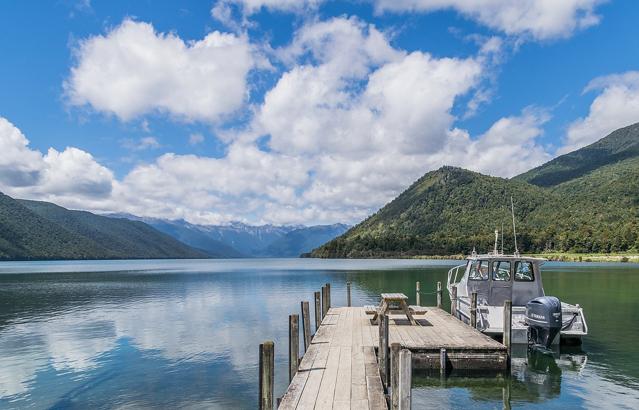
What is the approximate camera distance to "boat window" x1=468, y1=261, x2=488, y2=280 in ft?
79.1

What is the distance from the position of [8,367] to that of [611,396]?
25734 millimetres

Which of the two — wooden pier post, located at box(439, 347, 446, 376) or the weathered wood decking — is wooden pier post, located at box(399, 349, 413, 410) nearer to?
the weathered wood decking

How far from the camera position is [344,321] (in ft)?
78.3

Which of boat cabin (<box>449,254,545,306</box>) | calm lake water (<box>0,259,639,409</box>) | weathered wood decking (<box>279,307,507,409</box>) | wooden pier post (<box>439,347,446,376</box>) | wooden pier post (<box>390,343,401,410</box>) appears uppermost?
boat cabin (<box>449,254,545,306</box>)

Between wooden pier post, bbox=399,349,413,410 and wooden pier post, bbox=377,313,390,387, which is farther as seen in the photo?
wooden pier post, bbox=377,313,390,387

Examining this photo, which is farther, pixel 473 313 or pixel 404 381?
pixel 473 313

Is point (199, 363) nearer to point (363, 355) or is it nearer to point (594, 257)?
point (363, 355)

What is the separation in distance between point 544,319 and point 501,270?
13.0 ft

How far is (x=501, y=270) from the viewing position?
2377cm

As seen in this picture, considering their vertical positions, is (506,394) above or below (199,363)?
above

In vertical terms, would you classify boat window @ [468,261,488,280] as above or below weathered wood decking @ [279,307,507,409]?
above

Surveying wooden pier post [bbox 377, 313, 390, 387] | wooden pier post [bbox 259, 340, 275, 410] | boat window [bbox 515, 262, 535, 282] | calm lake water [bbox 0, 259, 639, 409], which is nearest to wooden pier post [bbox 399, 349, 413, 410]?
wooden pier post [bbox 259, 340, 275, 410]

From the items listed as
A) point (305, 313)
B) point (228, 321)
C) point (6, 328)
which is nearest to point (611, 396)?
point (305, 313)

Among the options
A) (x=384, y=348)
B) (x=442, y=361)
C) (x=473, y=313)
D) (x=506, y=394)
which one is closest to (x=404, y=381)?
(x=384, y=348)
